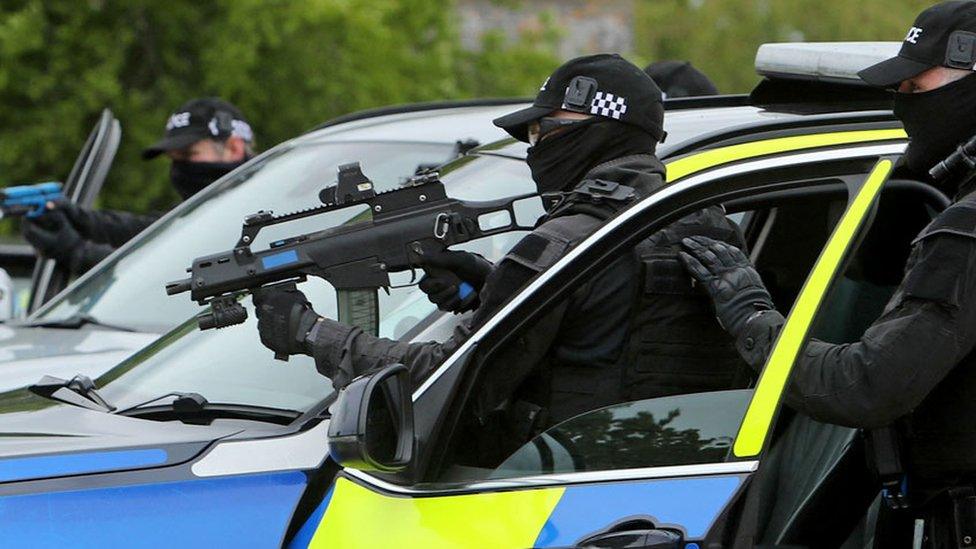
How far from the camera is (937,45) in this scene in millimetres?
3027


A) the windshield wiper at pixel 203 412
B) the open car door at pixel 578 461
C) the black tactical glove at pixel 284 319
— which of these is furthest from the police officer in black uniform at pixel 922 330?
the windshield wiper at pixel 203 412

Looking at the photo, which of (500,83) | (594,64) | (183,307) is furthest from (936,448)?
(500,83)

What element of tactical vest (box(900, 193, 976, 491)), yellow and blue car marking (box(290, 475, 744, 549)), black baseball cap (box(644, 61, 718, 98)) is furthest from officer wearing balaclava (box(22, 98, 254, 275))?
tactical vest (box(900, 193, 976, 491))

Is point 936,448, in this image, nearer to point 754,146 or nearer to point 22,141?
point 754,146

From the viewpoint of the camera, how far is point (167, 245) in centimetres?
503

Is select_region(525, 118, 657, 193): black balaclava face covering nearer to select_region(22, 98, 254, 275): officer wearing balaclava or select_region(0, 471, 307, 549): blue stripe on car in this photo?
select_region(0, 471, 307, 549): blue stripe on car

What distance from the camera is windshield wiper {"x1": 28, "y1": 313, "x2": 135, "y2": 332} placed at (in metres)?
4.90

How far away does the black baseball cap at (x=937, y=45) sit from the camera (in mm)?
3008

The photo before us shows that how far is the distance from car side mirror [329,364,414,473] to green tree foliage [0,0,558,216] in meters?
12.6

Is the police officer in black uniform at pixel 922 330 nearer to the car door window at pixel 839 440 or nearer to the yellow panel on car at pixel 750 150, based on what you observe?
the yellow panel on car at pixel 750 150

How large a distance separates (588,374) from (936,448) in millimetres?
654

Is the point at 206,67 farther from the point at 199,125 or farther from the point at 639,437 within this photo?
the point at 639,437

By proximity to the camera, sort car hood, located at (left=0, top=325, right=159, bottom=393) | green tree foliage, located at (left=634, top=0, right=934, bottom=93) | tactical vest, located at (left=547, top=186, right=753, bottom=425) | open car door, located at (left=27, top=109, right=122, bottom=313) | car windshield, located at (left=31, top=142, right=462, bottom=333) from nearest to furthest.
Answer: tactical vest, located at (left=547, top=186, right=753, bottom=425)
car hood, located at (left=0, top=325, right=159, bottom=393)
car windshield, located at (left=31, top=142, right=462, bottom=333)
open car door, located at (left=27, top=109, right=122, bottom=313)
green tree foliage, located at (left=634, top=0, right=934, bottom=93)

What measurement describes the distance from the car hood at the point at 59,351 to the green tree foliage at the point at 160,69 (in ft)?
33.7
